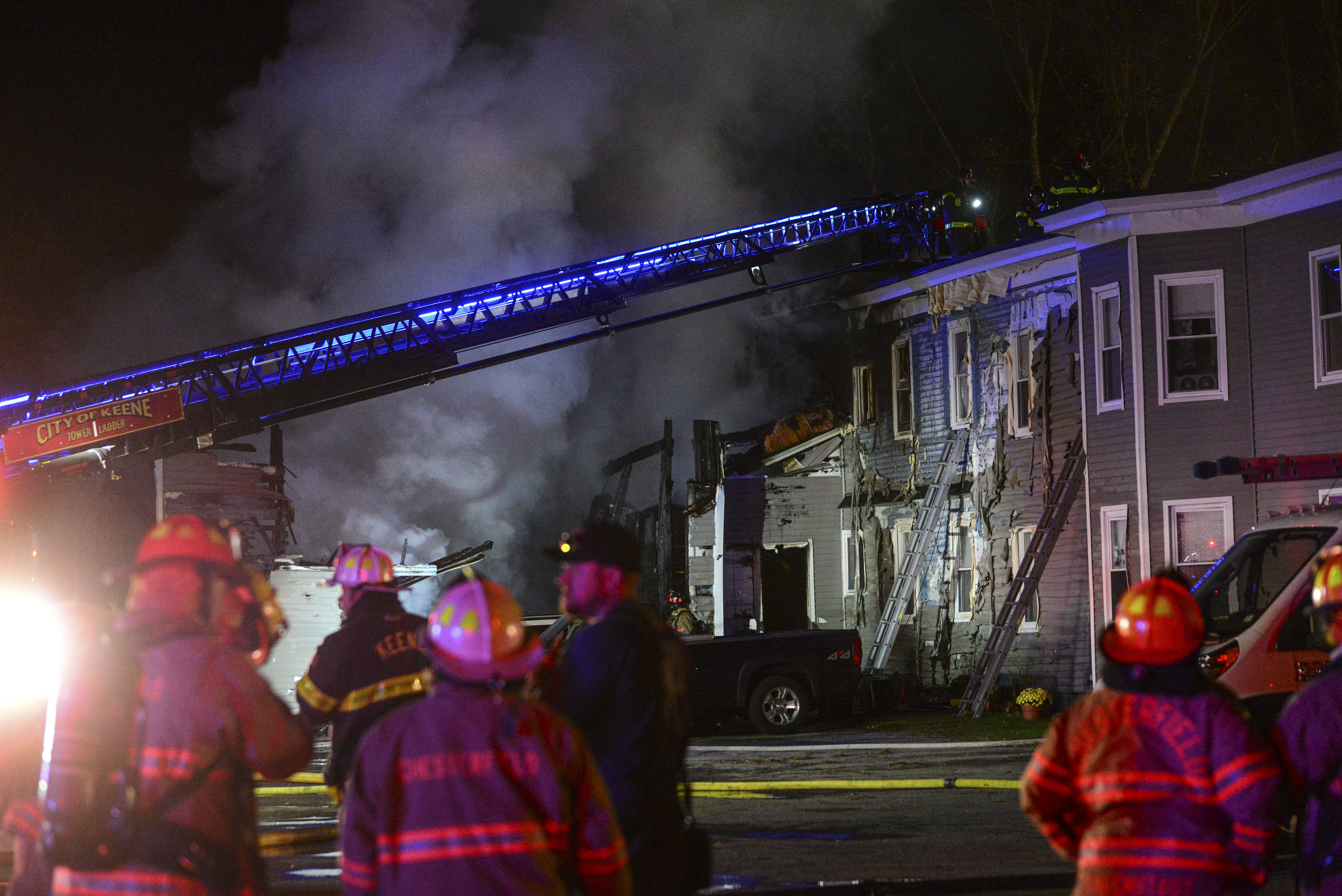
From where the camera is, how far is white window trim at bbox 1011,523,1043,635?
19094mm

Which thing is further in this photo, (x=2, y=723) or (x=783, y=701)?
(x=783, y=701)

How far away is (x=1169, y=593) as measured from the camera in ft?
11.8

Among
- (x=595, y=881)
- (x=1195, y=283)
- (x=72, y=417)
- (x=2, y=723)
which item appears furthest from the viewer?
(x=1195, y=283)

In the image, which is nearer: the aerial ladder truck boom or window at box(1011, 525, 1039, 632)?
the aerial ladder truck boom

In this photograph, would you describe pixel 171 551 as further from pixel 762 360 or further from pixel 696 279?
pixel 762 360

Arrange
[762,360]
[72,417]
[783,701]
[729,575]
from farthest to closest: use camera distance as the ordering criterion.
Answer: [762,360], [729,575], [783,701], [72,417]

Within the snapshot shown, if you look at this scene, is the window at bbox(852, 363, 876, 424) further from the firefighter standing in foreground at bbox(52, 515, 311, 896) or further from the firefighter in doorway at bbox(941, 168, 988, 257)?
the firefighter standing in foreground at bbox(52, 515, 311, 896)

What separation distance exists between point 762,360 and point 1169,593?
20952 mm

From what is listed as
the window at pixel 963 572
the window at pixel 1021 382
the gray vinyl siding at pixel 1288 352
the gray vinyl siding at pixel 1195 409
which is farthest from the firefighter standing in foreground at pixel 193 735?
the window at pixel 963 572

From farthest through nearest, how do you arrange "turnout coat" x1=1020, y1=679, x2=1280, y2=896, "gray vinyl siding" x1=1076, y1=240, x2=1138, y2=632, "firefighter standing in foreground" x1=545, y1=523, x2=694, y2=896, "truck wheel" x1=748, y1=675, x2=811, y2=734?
1. "gray vinyl siding" x1=1076, y1=240, x2=1138, y2=632
2. "truck wheel" x1=748, y1=675, x2=811, y2=734
3. "firefighter standing in foreground" x1=545, y1=523, x2=694, y2=896
4. "turnout coat" x1=1020, y1=679, x2=1280, y2=896

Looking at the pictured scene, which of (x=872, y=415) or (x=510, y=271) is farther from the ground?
(x=510, y=271)

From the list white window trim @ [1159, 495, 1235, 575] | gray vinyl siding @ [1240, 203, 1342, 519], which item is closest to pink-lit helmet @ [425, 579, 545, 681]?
gray vinyl siding @ [1240, 203, 1342, 519]

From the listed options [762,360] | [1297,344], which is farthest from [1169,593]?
[762,360]

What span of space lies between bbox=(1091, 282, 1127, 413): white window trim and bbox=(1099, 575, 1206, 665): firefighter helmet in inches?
573
